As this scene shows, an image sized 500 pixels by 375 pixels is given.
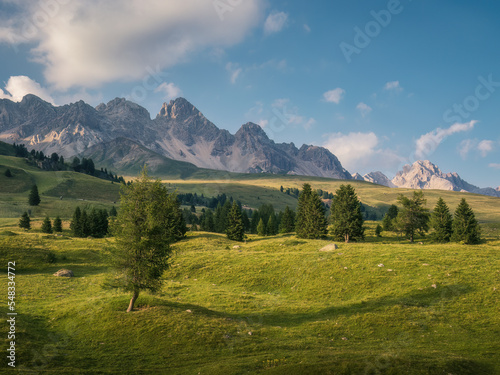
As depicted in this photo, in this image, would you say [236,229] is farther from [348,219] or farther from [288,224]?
[288,224]

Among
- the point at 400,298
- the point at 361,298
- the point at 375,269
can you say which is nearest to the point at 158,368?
the point at 361,298

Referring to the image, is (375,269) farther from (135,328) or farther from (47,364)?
(47,364)

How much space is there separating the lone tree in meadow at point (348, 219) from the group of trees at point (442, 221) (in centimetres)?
1332

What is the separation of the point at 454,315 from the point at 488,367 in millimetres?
9299

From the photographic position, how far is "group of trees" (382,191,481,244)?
61.9 metres

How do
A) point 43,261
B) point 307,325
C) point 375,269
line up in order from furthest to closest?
1. point 43,261
2. point 375,269
3. point 307,325

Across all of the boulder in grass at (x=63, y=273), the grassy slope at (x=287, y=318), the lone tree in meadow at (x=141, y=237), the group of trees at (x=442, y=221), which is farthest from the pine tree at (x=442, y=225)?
the boulder in grass at (x=63, y=273)

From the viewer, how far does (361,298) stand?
98.5 ft

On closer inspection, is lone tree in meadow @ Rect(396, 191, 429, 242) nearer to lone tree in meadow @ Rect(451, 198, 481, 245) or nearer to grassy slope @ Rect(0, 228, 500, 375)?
lone tree in meadow @ Rect(451, 198, 481, 245)

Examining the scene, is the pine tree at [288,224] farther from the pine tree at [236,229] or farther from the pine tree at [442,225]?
the pine tree at [442,225]

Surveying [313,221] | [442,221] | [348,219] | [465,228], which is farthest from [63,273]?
[442,221]

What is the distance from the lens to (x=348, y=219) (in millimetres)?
66938

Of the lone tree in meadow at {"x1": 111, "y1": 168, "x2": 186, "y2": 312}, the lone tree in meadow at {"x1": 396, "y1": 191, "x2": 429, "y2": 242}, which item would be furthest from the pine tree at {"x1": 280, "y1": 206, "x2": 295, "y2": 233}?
the lone tree in meadow at {"x1": 111, "y1": 168, "x2": 186, "y2": 312}

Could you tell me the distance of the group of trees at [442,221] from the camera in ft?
203
